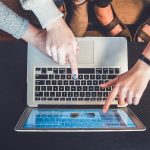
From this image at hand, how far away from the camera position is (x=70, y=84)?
0.92m

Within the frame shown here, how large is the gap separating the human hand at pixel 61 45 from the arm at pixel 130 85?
12cm

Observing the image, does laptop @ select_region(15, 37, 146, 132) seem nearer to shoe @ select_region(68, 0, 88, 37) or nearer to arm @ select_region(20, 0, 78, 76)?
arm @ select_region(20, 0, 78, 76)

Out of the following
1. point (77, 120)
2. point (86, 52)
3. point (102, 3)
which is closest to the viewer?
point (77, 120)

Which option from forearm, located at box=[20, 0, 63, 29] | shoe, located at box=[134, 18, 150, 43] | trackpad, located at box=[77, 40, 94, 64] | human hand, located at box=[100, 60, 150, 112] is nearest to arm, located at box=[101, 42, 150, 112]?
human hand, located at box=[100, 60, 150, 112]

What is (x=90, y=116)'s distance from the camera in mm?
858

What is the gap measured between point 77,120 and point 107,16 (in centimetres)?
67

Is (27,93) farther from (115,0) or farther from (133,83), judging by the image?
(115,0)

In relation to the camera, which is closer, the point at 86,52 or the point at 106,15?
the point at 86,52

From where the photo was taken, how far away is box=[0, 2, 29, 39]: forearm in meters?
0.91

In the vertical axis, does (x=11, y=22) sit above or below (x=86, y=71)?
above

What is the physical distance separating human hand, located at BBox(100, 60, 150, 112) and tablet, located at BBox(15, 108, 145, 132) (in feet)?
0.11

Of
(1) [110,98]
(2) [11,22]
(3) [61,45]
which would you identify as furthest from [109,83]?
(2) [11,22]

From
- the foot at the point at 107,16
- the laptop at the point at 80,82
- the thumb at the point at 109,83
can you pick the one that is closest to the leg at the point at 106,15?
the foot at the point at 107,16

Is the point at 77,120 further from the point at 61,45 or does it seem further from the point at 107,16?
the point at 107,16
